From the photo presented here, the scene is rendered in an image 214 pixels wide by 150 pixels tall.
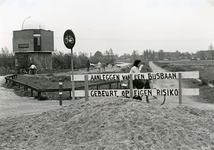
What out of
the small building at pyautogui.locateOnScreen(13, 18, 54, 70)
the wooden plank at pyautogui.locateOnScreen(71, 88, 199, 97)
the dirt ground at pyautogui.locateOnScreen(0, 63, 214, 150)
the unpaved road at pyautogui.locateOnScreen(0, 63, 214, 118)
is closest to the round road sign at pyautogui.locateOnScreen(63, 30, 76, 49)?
the wooden plank at pyautogui.locateOnScreen(71, 88, 199, 97)

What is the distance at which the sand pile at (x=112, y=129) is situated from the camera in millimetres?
6125

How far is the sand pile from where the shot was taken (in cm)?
612

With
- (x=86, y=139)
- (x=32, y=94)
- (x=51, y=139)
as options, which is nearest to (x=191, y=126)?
(x=86, y=139)

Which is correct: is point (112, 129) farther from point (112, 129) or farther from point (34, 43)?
point (34, 43)

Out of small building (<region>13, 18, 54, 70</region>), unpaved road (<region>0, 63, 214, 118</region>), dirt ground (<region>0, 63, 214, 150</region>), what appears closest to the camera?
dirt ground (<region>0, 63, 214, 150</region>)

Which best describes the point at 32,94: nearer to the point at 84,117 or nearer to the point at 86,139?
the point at 84,117

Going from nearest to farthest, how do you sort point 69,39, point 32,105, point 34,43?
point 69,39 → point 32,105 → point 34,43

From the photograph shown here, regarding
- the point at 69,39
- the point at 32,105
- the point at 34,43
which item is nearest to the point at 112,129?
the point at 69,39

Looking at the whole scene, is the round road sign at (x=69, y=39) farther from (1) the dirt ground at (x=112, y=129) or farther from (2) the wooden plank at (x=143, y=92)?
(1) the dirt ground at (x=112, y=129)

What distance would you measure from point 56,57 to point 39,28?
922 cm

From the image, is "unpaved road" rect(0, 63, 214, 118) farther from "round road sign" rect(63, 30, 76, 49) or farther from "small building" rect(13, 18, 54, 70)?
"small building" rect(13, 18, 54, 70)

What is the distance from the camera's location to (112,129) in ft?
21.7

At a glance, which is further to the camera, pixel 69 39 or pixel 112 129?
pixel 69 39

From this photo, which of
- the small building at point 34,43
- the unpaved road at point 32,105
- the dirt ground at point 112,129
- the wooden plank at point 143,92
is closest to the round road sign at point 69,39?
the wooden plank at point 143,92
